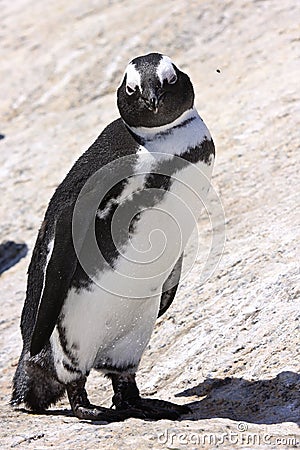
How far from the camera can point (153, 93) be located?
3.89m

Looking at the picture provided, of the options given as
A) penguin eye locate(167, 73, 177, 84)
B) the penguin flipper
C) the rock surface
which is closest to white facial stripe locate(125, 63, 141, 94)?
penguin eye locate(167, 73, 177, 84)

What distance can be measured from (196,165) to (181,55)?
485cm

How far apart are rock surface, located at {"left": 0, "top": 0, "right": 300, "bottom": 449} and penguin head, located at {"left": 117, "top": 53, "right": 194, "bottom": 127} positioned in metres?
1.11

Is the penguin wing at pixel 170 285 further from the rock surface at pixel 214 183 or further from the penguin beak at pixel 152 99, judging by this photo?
the penguin beak at pixel 152 99

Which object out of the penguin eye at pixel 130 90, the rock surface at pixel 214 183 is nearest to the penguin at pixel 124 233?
the penguin eye at pixel 130 90

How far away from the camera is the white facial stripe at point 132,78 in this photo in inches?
155

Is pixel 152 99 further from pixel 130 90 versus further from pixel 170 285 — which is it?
pixel 170 285

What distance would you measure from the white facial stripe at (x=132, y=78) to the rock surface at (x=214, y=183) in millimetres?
1164

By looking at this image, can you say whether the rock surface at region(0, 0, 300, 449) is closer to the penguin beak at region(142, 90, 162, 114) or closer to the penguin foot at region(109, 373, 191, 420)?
the penguin foot at region(109, 373, 191, 420)

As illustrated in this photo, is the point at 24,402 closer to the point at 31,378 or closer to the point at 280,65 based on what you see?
the point at 31,378

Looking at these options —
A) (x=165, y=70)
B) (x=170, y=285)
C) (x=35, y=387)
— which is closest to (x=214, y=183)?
(x=170, y=285)

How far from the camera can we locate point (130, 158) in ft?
13.0

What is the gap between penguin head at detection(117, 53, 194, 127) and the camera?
12.8 feet

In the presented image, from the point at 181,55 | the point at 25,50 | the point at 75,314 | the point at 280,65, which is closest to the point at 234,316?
the point at 75,314
